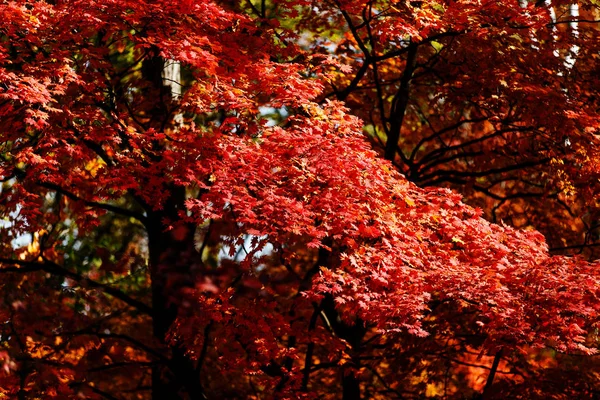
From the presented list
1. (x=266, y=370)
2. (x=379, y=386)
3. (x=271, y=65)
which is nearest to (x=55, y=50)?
(x=271, y=65)

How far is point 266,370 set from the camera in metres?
8.45

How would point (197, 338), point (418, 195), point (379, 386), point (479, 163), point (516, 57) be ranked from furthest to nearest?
point (379, 386), point (479, 163), point (516, 57), point (418, 195), point (197, 338)

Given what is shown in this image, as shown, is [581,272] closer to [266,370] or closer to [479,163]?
[266,370]

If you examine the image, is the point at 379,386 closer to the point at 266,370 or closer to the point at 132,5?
the point at 266,370

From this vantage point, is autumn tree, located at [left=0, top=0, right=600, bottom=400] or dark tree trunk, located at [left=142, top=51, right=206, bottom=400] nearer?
autumn tree, located at [left=0, top=0, right=600, bottom=400]

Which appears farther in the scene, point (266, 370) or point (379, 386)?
point (379, 386)

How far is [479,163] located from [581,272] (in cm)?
500

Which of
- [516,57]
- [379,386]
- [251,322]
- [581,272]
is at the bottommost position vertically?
[379,386]

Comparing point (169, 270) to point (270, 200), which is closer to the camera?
point (270, 200)

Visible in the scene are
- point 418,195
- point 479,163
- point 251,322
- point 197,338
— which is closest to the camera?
point 251,322

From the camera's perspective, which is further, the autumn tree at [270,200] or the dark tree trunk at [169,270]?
the dark tree trunk at [169,270]

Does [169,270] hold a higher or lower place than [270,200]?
lower

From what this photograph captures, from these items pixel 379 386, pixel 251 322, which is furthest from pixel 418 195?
pixel 379 386

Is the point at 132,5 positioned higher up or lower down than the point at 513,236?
higher up
